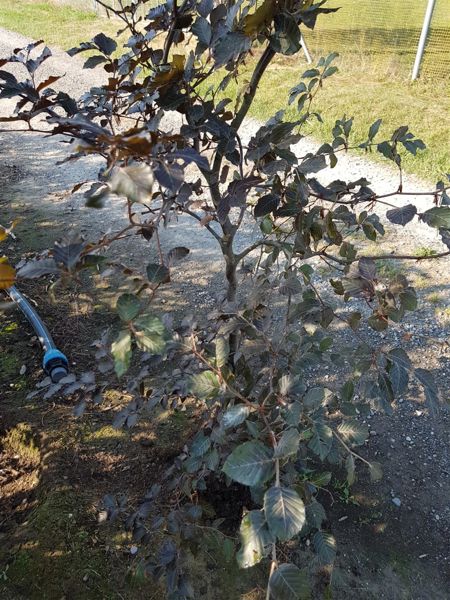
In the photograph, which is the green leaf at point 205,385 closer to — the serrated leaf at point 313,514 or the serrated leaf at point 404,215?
the serrated leaf at point 313,514

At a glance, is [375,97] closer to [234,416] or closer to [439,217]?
[439,217]

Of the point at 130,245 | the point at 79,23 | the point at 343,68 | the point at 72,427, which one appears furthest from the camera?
the point at 79,23

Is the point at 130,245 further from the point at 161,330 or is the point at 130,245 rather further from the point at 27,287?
the point at 161,330

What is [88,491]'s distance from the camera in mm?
2139

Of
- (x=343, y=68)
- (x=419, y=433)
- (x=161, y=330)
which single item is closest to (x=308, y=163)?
(x=161, y=330)

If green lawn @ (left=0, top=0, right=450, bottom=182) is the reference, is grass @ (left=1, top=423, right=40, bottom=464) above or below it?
below

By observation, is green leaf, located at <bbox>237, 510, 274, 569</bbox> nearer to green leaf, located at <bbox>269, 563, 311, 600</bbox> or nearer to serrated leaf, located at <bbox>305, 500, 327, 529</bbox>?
green leaf, located at <bbox>269, 563, 311, 600</bbox>

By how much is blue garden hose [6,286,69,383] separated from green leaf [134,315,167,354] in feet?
5.79

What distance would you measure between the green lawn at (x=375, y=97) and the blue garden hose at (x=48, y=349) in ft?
13.0

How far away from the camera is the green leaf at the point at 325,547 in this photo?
1343 millimetres

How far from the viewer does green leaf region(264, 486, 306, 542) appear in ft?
2.75

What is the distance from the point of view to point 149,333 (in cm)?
92

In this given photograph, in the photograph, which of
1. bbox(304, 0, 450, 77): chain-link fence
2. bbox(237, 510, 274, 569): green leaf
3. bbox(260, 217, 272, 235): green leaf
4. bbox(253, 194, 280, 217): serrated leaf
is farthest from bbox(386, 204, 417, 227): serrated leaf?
bbox(304, 0, 450, 77): chain-link fence

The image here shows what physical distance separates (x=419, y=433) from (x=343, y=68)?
22.1 feet
